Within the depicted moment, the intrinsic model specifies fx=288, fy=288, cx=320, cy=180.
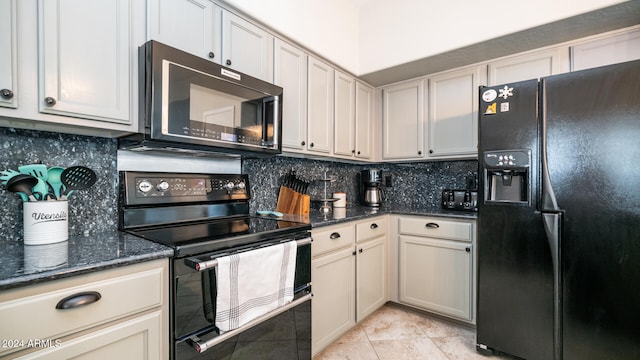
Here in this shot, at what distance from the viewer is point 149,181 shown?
147cm

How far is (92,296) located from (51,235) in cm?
46

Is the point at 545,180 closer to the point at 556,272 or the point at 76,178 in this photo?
the point at 556,272

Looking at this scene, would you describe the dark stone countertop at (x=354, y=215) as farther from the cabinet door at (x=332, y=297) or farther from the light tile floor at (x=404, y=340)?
the light tile floor at (x=404, y=340)

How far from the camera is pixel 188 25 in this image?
1422 millimetres

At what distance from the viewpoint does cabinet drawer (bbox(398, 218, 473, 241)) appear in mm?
2141

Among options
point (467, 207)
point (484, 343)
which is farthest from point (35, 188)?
point (467, 207)

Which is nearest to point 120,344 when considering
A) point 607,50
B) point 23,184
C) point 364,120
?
Result: point 23,184

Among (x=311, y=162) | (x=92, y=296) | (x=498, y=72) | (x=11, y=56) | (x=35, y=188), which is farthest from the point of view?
(x=311, y=162)

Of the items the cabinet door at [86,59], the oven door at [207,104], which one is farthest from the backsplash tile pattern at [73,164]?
the oven door at [207,104]

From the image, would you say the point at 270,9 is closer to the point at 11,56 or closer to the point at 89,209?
the point at 11,56

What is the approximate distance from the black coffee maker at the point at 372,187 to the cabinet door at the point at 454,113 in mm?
517

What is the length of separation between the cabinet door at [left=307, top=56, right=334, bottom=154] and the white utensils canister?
142cm

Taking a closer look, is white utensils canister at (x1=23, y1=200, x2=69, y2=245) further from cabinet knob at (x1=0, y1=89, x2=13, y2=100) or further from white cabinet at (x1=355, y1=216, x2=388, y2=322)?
white cabinet at (x1=355, y1=216, x2=388, y2=322)

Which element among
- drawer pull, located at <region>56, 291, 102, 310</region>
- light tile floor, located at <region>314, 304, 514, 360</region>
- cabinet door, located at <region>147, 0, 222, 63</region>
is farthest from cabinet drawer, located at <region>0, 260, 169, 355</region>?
light tile floor, located at <region>314, 304, 514, 360</region>
